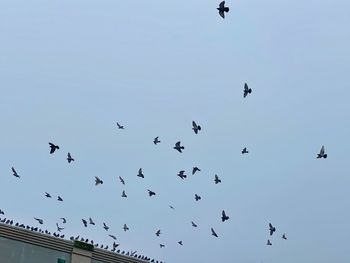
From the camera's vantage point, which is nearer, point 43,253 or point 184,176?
point 184,176

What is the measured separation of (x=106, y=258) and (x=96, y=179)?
23.4ft

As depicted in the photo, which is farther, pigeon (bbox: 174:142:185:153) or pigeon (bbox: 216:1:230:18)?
pigeon (bbox: 174:142:185:153)

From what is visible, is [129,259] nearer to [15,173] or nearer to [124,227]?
[124,227]

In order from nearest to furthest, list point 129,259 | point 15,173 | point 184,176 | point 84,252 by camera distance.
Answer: point 184,176 < point 15,173 < point 84,252 < point 129,259

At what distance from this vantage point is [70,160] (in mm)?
29016

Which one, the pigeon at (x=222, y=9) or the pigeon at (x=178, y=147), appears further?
the pigeon at (x=178, y=147)

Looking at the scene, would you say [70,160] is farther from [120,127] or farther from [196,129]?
[196,129]

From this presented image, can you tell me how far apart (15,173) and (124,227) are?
779cm

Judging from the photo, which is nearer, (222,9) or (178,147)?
(222,9)

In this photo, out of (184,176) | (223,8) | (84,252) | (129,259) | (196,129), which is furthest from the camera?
(129,259)

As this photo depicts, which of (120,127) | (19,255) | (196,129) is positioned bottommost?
(19,255)

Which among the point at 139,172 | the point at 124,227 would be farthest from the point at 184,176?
the point at 124,227

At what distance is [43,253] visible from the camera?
32.5 m

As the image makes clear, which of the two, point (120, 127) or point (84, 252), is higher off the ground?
point (120, 127)
